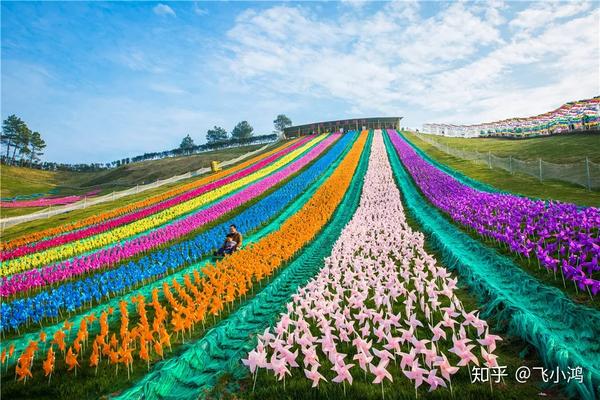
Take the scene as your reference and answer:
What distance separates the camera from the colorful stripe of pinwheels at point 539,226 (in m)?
6.99

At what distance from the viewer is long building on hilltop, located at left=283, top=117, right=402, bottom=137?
80.2m

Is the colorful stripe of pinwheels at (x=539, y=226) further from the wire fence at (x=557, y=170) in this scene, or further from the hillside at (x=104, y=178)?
the hillside at (x=104, y=178)

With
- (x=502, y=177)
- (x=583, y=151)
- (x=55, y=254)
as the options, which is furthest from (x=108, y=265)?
(x=583, y=151)

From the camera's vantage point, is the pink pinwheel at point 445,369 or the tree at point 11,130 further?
the tree at point 11,130

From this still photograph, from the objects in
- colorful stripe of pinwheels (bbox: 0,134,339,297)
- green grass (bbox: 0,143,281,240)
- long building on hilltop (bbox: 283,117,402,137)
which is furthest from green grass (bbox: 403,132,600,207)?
long building on hilltop (bbox: 283,117,402,137)

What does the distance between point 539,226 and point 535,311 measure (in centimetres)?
493

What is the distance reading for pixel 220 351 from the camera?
5.95 meters

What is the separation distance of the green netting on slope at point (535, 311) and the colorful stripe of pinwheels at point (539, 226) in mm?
525

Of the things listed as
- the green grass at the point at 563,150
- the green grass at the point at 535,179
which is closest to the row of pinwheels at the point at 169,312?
the green grass at the point at 535,179

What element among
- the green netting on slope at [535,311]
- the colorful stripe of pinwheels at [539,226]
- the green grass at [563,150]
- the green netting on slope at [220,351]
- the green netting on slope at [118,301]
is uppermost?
the green grass at [563,150]

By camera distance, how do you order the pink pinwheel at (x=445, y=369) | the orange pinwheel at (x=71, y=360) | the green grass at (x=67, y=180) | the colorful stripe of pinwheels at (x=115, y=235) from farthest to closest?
the green grass at (x=67, y=180)
the colorful stripe of pinwheels at (x=115, y=235)
the orange pinwheel at (x=71, y=360)
the pink pinwheel at (x=445, y=369)

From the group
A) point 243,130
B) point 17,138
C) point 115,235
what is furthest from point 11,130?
point 115,235

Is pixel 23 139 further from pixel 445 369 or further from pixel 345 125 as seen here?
pixel 445 369

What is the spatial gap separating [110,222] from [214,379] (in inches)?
808
